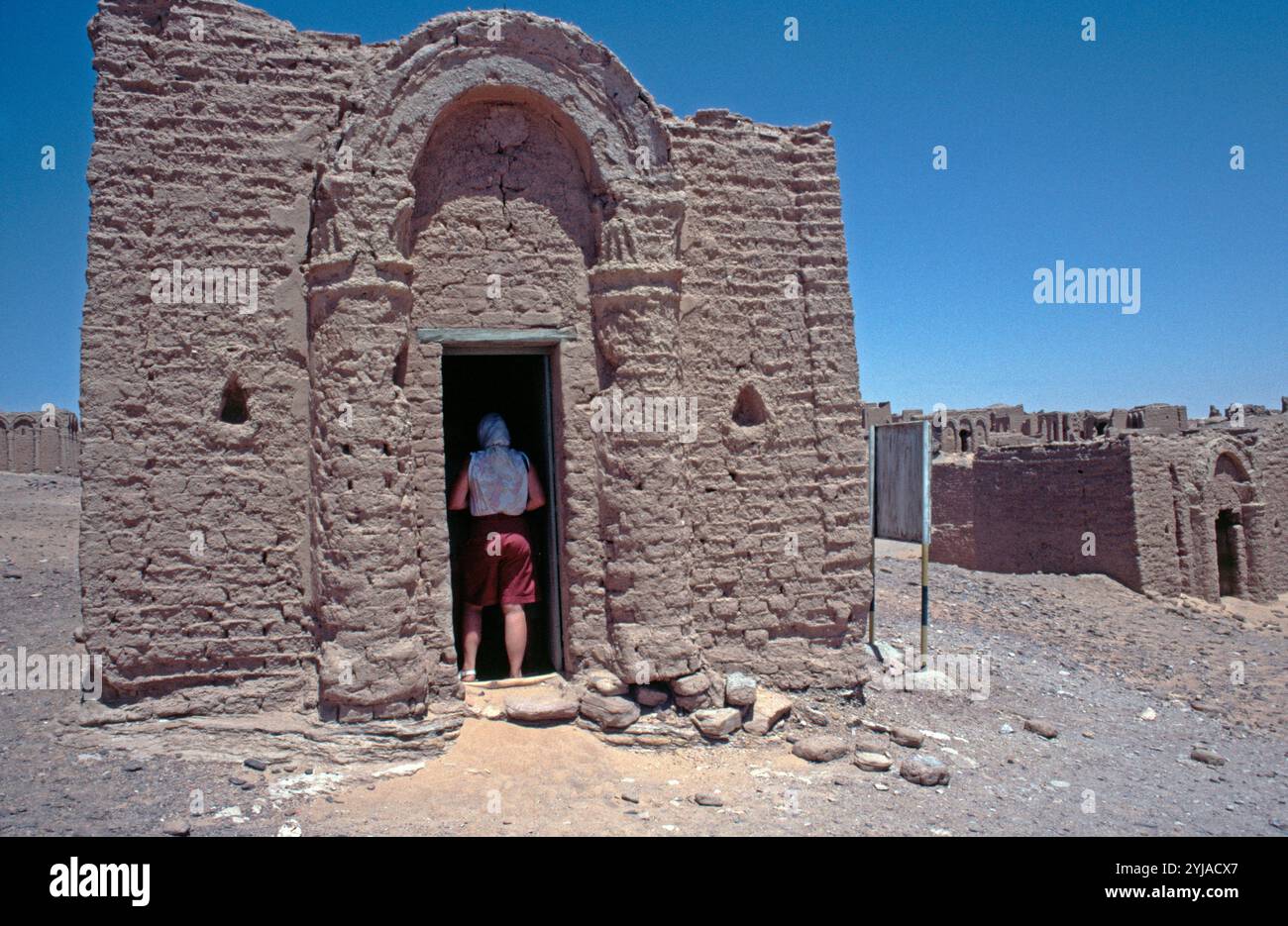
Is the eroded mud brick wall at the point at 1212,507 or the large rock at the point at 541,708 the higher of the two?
the eroded mud brick wall at the point at 1212,507

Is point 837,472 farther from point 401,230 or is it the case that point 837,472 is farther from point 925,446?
point 401,230

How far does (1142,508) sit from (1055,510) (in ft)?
4.92

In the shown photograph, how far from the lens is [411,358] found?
251 inches

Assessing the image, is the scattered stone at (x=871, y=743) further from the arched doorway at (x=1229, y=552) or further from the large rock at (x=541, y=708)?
the arched doorway at (x=1229, y=552)

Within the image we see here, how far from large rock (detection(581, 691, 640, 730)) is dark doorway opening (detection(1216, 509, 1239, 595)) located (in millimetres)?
13842

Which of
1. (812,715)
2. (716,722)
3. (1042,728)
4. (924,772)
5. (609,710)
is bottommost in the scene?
(1042,728)

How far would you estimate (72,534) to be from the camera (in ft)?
55.6

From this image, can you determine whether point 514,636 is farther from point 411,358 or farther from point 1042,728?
point 1042,728

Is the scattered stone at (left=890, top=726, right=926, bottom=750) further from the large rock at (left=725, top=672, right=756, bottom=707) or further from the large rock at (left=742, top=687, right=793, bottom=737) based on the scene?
the large rock at (left=725, top=672, right=756, bottom=707)

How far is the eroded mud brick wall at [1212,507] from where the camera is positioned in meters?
14.1

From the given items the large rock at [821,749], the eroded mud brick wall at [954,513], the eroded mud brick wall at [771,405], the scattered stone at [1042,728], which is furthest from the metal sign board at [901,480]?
the eroded mud brick wall at [954,513]

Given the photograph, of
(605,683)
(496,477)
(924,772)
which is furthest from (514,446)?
(924,772)

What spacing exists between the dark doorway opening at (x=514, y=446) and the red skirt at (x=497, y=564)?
0.26 metres

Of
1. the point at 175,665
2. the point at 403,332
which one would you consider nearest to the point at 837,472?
the point at 403,332
